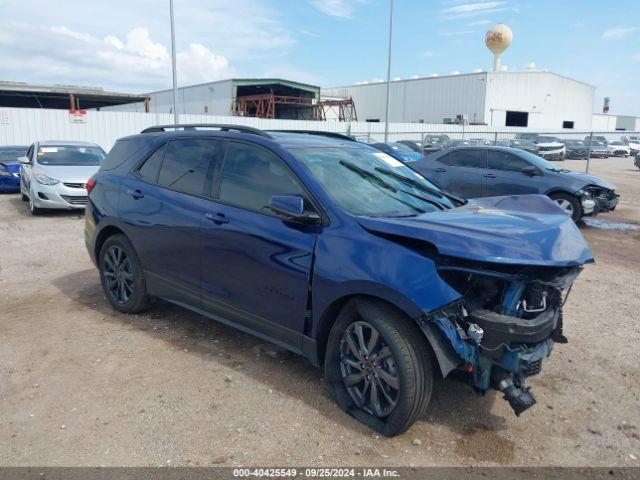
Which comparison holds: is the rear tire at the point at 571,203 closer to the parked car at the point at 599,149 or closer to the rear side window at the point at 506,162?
the rear side window at the point at 506,162

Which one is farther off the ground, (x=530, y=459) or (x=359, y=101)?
(x=359, y=101)

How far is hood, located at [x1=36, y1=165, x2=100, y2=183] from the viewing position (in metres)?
10.7

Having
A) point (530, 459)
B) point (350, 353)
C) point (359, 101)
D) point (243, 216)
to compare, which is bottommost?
point (530, 459)

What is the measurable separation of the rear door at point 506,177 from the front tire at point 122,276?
7897mm

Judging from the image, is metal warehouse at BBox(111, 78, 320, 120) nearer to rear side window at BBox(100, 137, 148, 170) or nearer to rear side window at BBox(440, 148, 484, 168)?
rear side window at BBox(440, 148, 484, 168)

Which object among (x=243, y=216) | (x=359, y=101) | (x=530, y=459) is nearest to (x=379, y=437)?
(x=530, y=459)

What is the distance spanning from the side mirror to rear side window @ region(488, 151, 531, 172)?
8518 millimetres

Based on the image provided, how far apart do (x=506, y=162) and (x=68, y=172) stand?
30.4 ft

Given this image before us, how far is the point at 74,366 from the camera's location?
3.98m

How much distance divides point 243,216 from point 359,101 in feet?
196

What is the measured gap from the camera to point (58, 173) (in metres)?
10.8

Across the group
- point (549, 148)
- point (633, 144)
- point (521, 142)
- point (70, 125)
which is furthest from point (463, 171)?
point (633, 144)

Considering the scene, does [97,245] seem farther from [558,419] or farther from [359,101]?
[359,101]

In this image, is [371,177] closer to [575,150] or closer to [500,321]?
[500,321]
